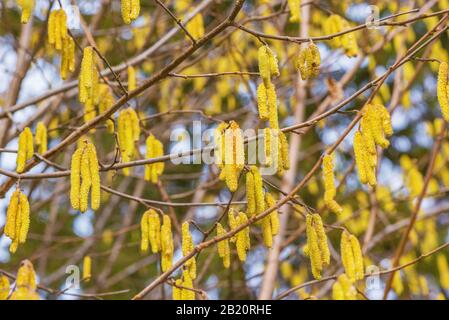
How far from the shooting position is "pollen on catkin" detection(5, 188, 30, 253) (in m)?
2.29

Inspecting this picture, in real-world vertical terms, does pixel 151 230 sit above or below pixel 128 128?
below

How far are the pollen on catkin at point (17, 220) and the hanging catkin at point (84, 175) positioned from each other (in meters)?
0.18

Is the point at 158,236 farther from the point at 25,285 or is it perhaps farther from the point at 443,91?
the point at 443,91

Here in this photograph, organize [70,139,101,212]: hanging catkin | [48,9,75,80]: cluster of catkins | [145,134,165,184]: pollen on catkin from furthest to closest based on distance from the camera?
1. [145,134,165,184]: pollen on catkin
2. [48,9,75,80]: cluster of catkins
3. [70,139,101,212]: hanging catkin

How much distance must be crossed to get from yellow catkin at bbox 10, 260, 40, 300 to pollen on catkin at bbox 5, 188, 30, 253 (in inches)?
3.1

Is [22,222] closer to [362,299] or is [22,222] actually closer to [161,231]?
[161,231]

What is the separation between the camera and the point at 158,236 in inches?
102

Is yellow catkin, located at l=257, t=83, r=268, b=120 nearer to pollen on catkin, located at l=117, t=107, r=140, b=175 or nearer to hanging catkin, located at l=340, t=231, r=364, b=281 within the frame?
hanging catkin, located at l=340, t=231, r=364, b=281

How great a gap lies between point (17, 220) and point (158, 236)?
0.49 metres

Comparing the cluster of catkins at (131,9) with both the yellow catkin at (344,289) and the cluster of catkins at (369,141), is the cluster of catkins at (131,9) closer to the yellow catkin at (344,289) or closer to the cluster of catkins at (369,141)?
the cluster of catkins at (369,141)

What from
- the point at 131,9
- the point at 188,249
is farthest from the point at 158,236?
the point at 131,9

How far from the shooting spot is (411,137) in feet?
30.0

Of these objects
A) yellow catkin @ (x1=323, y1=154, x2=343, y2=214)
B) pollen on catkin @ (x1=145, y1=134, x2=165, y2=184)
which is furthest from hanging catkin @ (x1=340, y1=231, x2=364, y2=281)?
pollen on catkin @ (x1=145, y1=134, x2=165, y2=184)
